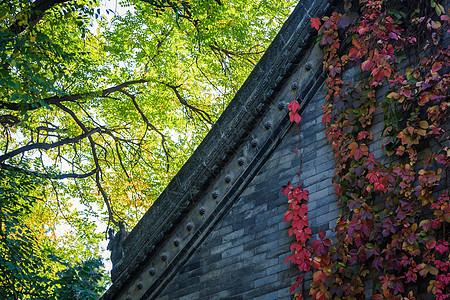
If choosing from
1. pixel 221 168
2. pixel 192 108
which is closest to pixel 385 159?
pixel 221 168

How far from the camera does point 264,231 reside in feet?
22.8

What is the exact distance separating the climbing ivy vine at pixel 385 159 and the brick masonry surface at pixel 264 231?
17 centimetres

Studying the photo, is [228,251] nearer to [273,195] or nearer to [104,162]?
[273,195]

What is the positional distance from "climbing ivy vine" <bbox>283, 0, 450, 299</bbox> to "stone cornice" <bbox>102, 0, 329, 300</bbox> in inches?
16.6

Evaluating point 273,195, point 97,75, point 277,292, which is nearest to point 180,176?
point 273,195

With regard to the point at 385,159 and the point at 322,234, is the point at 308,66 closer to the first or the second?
the point at 385,159

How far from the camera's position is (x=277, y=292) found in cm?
656

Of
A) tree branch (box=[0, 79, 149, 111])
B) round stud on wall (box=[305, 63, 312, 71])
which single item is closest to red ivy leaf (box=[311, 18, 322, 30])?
round stud on wall (box=[305, 63, 312, 71])

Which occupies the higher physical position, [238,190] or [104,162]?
[104,162]

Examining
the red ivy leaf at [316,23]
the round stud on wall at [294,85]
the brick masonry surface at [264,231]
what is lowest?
the brick masonry surface at [264,231]

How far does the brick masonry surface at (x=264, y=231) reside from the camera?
21.7 ft

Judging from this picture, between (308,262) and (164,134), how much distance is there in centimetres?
1134

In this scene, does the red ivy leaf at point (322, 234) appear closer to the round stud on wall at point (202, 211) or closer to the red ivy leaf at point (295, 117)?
the red ivy leaf at point (295, 117)

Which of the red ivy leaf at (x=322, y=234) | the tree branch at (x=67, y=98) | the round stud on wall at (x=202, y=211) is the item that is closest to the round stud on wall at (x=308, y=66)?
the red ivy leaf at (x=322, y=234)
